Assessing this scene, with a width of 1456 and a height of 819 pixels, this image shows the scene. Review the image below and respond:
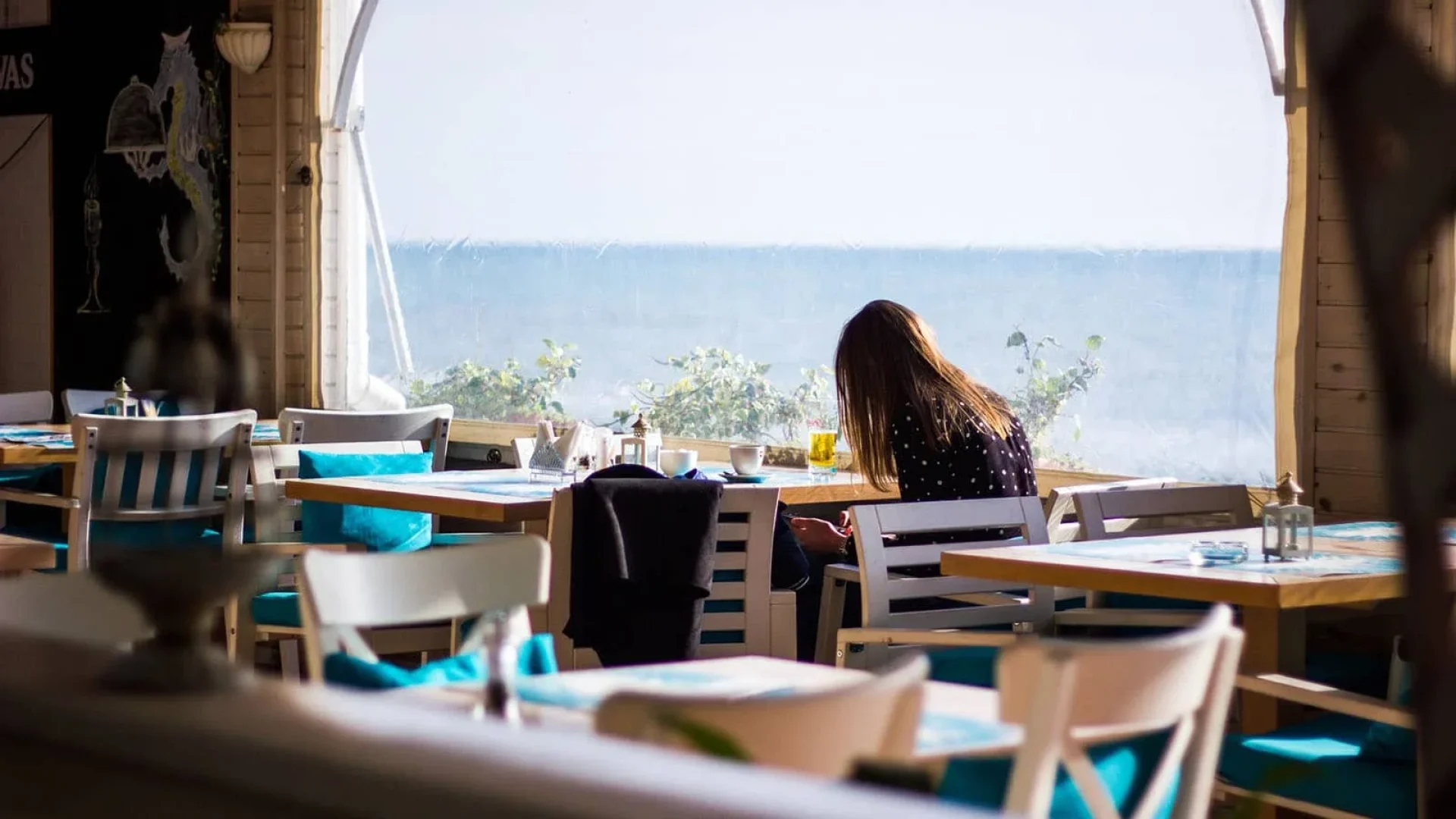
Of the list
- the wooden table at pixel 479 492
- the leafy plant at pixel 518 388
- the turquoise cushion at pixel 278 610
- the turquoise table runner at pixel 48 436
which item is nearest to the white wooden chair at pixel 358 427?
the turquoise table runner at pixel 48 436

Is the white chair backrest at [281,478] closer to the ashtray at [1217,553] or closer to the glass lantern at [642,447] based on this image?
the glass lantern at [642,447]

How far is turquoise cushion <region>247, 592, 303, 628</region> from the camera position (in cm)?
477

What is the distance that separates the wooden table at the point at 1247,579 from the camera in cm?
317

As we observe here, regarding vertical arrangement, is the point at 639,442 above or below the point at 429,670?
above

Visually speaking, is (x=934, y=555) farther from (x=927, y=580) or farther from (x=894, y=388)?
(x=894, y=388)

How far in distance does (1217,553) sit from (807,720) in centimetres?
211

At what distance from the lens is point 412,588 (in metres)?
2.74

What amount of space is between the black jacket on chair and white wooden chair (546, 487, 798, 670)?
0.14 meters

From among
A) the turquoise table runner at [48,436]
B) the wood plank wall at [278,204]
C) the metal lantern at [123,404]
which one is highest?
the wood plank wall at [278,204]

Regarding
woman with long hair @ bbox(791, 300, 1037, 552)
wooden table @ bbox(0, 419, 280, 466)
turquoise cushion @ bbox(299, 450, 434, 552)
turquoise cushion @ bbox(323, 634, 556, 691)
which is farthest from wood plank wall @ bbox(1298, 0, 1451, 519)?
wooden table @ bbox(0, 419, 280, 466)

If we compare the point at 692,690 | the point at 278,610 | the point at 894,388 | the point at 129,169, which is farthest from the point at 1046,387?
the point at 129,169

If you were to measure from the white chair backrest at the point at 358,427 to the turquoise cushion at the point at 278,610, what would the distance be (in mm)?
1633

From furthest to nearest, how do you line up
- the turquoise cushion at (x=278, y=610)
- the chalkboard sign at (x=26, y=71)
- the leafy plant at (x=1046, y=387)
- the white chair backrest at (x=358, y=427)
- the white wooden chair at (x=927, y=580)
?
the chalkboard sign at (x=26, y=71) < the white chair backrest at (x=358, y=427) < the leafy plant at (x=1046, y=387) < the turquoise cushion at (x=278, y=610) < the white wooden chair at (x=927, y=580)

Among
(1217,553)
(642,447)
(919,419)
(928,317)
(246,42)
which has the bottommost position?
(1217,553)
